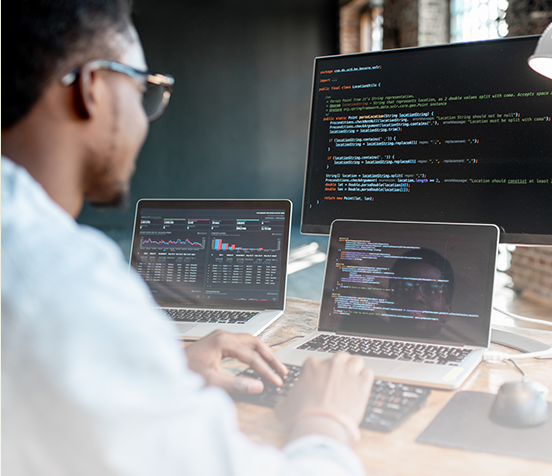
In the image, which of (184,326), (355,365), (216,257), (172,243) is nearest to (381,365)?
(355,365)

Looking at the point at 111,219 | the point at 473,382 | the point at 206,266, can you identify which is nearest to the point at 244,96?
the point at 111,219

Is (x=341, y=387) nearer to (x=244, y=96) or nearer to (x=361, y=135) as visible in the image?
(x=361, y=135)

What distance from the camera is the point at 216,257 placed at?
1.24 metres

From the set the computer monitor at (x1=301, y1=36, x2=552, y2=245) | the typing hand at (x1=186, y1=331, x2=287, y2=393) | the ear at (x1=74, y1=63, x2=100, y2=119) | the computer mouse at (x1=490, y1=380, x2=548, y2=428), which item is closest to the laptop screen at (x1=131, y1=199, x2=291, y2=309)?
the computer monitor at (x1=301, y1=36, x2=552, y2=245)

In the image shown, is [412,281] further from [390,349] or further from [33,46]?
[33,46]

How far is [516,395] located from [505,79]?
669 mm

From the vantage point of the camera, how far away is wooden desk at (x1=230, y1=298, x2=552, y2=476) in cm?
53

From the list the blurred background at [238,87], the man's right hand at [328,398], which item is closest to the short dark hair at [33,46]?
the man's right hand at [328,398]

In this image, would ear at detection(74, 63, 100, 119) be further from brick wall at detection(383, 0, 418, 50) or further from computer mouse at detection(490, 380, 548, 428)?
brick wall at detection(383, 0, 418, 50)

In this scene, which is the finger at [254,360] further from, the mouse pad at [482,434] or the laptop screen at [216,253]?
the laptop screen at [216,253]

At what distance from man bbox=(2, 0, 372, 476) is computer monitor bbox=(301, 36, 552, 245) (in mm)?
638

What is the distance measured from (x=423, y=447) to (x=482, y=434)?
0.08 metres

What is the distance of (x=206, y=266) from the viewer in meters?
1.24

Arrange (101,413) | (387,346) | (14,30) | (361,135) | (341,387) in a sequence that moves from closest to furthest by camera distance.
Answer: (101,413) → (14,30) → (341,387) → (387,346) → (361,135)
